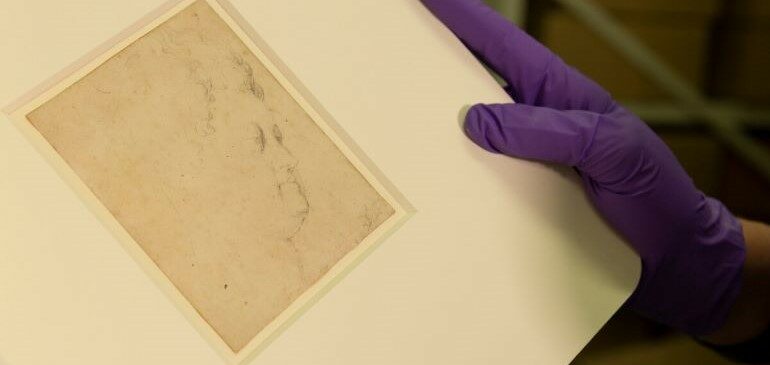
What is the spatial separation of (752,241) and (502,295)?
533mm

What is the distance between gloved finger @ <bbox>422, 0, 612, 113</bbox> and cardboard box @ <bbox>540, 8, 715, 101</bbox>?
0.53m

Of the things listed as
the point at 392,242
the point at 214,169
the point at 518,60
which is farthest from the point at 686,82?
the point at 214,169

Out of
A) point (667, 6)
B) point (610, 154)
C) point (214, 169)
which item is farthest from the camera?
point (667, 6)

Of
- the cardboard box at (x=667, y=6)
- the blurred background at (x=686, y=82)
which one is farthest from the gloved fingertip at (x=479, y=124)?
the cardboard box at (x=667, y=6)

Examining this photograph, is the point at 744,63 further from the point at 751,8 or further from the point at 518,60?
the point at 518,60

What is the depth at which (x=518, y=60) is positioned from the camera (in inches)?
28.8

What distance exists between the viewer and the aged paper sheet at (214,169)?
538mm

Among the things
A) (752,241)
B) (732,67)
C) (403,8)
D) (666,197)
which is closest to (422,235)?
(403,8)

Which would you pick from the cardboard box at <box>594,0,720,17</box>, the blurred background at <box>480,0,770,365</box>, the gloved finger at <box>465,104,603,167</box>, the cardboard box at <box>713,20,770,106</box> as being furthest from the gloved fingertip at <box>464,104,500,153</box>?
the cardboard box at <box>713,20,770,106</box>

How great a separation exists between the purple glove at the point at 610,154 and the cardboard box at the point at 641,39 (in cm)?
50

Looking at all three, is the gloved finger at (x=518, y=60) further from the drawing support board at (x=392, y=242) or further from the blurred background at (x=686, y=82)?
the blurred background at (x=686, y=82)

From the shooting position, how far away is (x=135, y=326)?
52cm

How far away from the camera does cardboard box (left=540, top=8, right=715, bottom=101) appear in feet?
4.17

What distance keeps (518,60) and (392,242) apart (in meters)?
0.29
